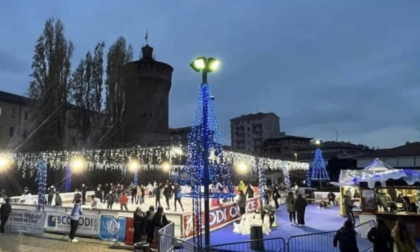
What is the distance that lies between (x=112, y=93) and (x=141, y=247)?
3446 cm

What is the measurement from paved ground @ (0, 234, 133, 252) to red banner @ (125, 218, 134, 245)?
419mm

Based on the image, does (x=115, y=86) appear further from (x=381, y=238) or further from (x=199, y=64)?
(x=381, y=238)

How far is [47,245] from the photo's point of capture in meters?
13.7

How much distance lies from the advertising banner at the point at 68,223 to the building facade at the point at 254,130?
91.5 metres

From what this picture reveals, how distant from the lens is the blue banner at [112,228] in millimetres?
14195

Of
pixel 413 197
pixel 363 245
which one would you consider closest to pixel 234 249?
pixel 363 245

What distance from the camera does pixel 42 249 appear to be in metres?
12.9

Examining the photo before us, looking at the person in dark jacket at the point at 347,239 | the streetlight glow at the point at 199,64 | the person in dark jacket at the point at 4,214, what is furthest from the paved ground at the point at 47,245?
the person in dark jacket at the point at 347,239

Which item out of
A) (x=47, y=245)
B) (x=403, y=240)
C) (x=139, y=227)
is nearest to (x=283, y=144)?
(x=139, y=227)

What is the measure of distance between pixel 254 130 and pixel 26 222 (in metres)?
97.6

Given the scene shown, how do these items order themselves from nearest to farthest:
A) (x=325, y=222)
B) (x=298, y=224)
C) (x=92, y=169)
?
(x=298, y=224)
(x=325, y=222)
(x=92, y=169)

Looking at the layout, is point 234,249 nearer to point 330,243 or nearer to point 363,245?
point 330,243

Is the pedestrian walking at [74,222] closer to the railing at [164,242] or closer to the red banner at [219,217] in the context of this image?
the red banner at [219,217]

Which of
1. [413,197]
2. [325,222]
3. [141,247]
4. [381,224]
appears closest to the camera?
[381,224]
